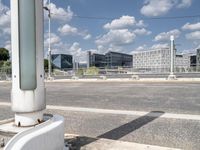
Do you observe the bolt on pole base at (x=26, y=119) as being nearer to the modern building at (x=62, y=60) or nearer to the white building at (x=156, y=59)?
the white building at (x=156, y=59)

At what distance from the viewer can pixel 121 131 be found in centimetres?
553

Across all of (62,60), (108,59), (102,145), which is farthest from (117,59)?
(102,145)

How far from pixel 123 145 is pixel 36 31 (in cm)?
248

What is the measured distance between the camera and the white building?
49.6 meters

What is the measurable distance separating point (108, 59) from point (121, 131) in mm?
69026

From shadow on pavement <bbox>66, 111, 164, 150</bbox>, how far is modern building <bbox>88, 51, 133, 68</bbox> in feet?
188

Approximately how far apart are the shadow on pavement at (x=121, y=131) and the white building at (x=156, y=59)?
122 ft

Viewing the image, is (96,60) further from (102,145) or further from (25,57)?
(25,57)

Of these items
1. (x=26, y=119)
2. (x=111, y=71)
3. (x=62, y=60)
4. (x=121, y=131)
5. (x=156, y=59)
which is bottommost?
(x=121, y=131)

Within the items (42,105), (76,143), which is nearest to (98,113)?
(76,143)

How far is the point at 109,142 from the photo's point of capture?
14.7 ft

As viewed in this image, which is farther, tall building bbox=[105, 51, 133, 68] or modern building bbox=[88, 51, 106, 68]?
tall building bbox=[105, 51, 133, 68]

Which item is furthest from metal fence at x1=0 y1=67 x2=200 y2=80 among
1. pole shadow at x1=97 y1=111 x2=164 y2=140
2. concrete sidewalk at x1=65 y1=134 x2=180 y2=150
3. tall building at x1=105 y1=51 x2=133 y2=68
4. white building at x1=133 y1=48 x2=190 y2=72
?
concrete sidewalk at x1=65 y1=134 x2=180 y2=150

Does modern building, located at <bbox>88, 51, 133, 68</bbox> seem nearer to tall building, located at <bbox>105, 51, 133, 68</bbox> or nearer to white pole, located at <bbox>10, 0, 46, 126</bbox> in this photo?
tall building, located at <bbox>105, 51, 133, 68</bbox>
